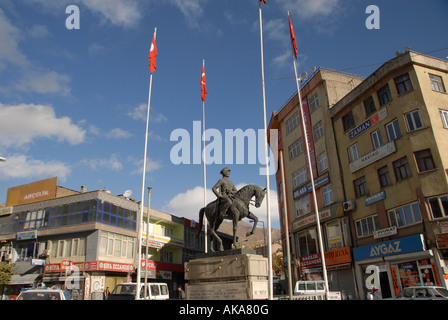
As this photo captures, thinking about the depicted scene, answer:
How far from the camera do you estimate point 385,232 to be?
79.7 ft

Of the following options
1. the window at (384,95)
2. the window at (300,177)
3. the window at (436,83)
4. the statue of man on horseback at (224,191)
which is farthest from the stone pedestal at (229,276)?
the window at (300,177)

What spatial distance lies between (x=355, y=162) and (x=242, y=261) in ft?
68.4

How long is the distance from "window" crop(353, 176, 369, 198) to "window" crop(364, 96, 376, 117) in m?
5.47

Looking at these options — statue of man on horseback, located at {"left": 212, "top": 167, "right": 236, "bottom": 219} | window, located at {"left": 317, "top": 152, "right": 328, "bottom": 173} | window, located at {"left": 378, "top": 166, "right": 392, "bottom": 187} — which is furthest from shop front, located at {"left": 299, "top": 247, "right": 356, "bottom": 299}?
statue of man on horseback, located at {"left": 212, "top": 167, "right": 236, "bottom": 219}

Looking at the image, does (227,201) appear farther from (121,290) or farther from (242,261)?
(121,290)

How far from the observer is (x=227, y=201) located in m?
12.3

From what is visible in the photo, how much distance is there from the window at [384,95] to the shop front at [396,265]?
10543 millimetres

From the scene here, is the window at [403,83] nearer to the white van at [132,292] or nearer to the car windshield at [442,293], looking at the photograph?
the car windshield at [442,293]

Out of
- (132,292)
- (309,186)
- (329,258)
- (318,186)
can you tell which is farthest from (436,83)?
(132,292)

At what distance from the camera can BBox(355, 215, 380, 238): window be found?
25.8 meters

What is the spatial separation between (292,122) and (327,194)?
10.6 metres

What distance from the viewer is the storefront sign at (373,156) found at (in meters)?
24.9

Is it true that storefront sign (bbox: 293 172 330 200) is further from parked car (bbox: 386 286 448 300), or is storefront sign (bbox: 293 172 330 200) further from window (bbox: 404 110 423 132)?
parked car (bbox: 386 286 448 300)

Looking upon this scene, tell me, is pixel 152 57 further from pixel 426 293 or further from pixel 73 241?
pixel 73 241
